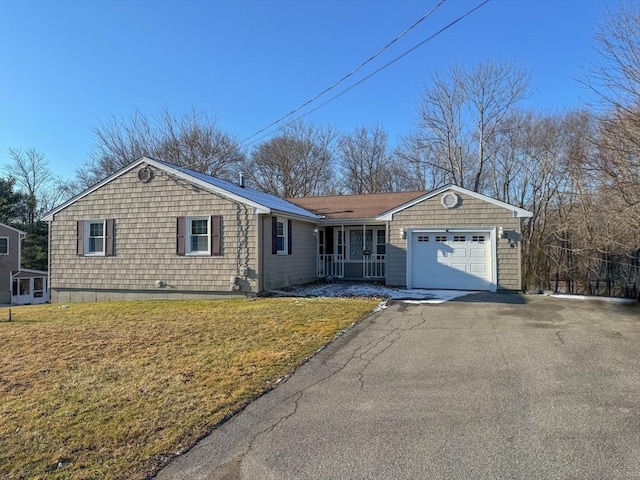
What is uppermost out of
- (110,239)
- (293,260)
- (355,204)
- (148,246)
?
(355,204)

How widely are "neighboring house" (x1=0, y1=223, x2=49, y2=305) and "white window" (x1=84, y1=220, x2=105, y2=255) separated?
65.1ft

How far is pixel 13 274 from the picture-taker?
32750 mm

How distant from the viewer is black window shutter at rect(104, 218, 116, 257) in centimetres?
1444

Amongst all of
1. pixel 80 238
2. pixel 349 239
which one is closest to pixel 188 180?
pixel 80 238

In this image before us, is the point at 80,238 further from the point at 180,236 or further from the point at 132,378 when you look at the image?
the point at 132,378

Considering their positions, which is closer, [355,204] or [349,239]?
[349,239]

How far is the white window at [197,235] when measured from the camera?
13.7m

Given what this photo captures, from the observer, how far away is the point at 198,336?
7.63 meters

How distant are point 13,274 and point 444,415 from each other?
37419 millimetres

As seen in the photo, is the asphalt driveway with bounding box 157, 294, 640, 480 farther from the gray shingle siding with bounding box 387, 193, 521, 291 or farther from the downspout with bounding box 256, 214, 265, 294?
the gray shingle siding with bounding box 387, 193, 521, 291

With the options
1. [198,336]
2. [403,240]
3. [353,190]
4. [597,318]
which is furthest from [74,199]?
[353,190]

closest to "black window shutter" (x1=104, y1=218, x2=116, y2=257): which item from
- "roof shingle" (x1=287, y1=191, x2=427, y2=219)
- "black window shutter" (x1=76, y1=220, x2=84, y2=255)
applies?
"black window shutter" (x1=76, y1=220, x2=84, y2=255)

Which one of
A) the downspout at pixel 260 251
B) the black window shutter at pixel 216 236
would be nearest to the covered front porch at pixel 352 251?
the downspout at pixel 260 251

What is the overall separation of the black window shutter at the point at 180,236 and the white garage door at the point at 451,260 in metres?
7.31
